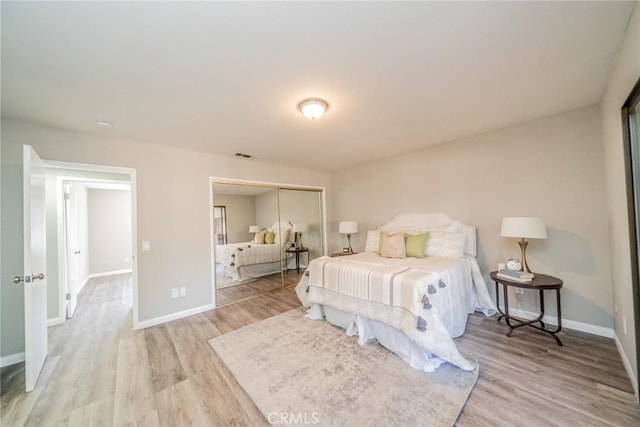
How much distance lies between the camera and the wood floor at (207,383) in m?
1.57

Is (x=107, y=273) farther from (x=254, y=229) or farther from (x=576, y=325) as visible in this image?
(x=576, y=325)

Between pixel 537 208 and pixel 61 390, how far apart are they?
5.24 meters

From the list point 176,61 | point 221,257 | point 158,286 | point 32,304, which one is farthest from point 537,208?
point 32,304

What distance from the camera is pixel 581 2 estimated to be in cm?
130

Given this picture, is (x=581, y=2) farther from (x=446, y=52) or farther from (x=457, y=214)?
(x=457, y=214)

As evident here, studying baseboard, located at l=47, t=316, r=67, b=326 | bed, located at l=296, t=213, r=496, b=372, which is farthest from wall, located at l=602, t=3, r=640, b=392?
baseboard, located at l=47, t=316, r=67, b=326

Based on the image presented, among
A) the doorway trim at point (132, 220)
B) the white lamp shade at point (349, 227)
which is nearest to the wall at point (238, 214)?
the doorway trim at point (132, 220)

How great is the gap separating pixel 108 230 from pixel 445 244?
801 centimetres

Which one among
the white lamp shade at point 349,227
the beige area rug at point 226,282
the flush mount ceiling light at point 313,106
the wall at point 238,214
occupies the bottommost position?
the beige area rug at point 226,282

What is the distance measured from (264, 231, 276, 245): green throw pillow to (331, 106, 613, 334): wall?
2.70 meters

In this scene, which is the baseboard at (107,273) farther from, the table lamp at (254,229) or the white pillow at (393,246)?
the white pillow at (393,246)

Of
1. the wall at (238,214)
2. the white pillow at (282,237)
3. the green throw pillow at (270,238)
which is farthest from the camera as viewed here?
the white pillow at (282,237)

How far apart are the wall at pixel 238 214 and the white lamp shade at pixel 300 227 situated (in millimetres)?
958

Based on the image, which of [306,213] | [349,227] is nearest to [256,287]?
Result: [306,213]
